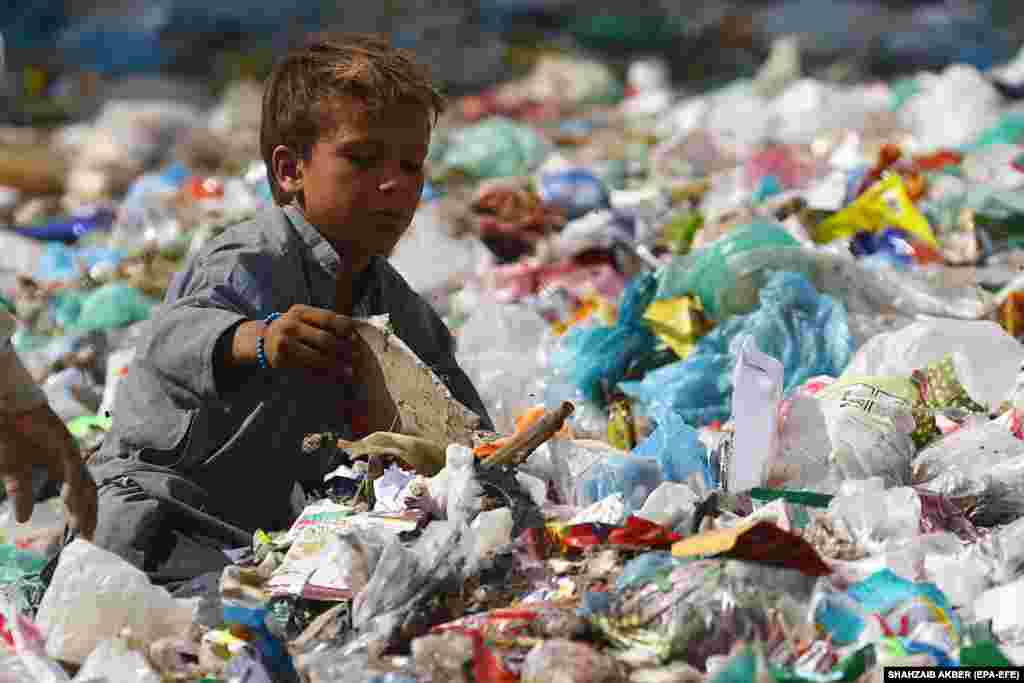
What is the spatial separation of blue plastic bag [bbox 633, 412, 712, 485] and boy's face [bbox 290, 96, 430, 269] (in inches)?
23.3

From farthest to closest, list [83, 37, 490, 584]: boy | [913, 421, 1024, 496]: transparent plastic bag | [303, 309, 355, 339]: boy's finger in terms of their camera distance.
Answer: [913, 421, 1024, 496]: transparent plastic bag, [83, 37, 490, 584]: boy, [303, 309, 355, 339]: boy's finger

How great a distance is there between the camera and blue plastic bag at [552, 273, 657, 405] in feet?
11.6

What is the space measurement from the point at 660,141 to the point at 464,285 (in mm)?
2438

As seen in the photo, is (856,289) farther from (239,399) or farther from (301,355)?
(301,355)

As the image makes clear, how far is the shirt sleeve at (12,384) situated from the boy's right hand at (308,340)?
36cm

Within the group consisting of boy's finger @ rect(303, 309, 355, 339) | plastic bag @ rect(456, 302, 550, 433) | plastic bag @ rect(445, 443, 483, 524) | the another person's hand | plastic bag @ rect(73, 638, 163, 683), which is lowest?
plastic bag @ rect(456, 302, 550, 433)

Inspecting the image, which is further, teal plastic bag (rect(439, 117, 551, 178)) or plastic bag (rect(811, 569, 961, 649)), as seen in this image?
teal plastic bag (rect(439, 117, 551, 178))

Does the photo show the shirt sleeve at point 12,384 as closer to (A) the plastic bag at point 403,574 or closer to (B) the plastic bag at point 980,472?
(A) the plastic bag at point 403,574

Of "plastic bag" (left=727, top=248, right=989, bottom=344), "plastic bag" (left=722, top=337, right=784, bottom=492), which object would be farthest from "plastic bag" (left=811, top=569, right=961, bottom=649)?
"plastic bag" (left=727, top=248, right=989, bottom=344)

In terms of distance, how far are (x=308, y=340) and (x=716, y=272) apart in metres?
1.53

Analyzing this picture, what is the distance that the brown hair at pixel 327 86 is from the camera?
111 inches

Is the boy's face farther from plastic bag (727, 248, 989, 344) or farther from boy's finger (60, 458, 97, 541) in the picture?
plastic bag (727, 248, 989, 344)

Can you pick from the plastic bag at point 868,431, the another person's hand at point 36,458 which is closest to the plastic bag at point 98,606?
the another person's hand at point 36,458

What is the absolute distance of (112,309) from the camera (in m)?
4.49
